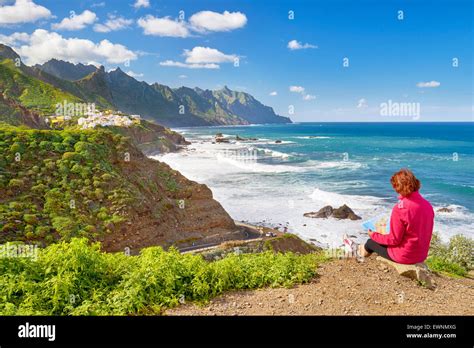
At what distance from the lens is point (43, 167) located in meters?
20.9

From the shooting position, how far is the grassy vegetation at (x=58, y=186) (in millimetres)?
17297

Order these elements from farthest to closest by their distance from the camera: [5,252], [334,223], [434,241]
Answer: [334,223]
[434,241]
[5,252]

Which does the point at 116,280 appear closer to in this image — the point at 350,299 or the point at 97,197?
the point at 350,299

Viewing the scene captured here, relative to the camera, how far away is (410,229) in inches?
264

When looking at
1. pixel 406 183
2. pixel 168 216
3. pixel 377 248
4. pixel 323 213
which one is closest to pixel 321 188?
pixel 323 213

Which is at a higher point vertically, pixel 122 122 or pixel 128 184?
pixel 122 122

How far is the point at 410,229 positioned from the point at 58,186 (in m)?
19.5

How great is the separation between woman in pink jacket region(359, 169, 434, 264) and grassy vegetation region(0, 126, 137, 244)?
51.9 ft

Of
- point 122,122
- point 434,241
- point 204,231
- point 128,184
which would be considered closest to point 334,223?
point 434,241

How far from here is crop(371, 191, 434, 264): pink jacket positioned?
652 centimetres

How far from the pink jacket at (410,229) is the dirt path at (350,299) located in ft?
2.59

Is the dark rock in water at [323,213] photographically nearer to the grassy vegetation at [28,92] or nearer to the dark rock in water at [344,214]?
the dark rock in water at [344,214]
